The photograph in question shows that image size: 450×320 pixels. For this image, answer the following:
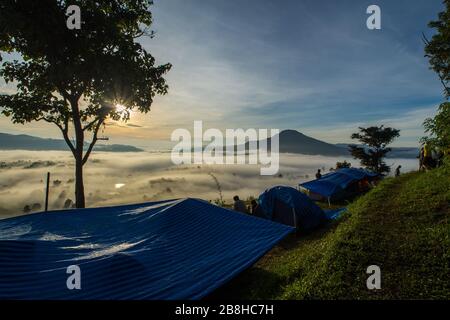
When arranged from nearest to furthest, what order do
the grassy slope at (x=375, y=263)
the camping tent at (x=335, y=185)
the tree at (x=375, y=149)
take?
the grassy slope at (x=375, y=263)
the camping tent at (x=335, y=185)
the tree at (x=375, y=149)

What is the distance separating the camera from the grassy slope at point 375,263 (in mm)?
6246

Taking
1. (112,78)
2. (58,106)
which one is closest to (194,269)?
(112,78)

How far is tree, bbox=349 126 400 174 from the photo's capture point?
54.1 meters

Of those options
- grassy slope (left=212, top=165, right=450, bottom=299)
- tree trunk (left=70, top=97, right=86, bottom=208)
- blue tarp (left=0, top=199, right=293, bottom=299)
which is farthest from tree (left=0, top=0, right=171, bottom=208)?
grassy slope (left=212, top=165, right=450, bottom=299)

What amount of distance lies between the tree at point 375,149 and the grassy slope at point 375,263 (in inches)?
1756

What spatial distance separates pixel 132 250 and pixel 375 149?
56.7 m

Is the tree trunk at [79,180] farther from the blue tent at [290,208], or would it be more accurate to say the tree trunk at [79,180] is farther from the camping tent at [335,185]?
the camping tent at [335,185]

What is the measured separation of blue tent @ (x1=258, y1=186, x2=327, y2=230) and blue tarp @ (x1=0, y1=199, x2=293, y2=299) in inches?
223

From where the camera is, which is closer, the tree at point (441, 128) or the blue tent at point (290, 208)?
the tree at point (441, 128)

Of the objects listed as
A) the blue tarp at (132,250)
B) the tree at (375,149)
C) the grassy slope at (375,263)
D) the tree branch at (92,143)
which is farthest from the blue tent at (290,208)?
the tree at (375,149)

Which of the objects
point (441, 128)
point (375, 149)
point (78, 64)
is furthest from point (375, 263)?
point (375, 149)

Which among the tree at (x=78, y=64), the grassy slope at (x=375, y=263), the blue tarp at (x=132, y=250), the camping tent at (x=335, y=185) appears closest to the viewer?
the grassy slope at (x=375, y=263)

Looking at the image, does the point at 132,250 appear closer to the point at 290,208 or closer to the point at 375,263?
the point at 375,263
